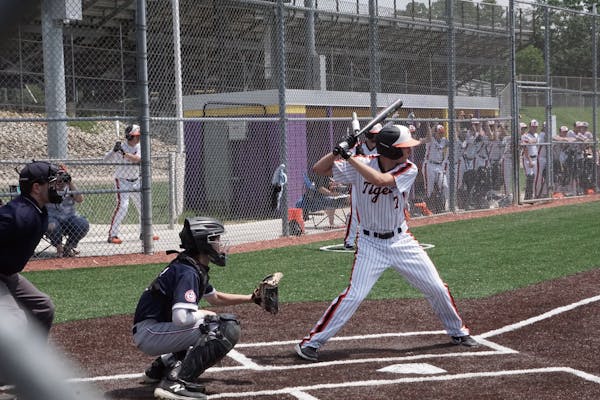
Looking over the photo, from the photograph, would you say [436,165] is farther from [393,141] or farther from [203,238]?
[203,238]

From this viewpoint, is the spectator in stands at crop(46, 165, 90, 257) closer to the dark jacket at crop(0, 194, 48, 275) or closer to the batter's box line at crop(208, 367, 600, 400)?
the dark jacket at crop(0, 194, 48, 275)

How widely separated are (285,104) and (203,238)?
9241 millimetres

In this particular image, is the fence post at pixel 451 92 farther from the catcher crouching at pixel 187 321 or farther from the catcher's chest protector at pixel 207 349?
the catcher's chest protector at pixel 207 349

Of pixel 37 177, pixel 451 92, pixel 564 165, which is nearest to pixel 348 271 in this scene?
pixel 37 177

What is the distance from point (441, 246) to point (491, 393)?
769 cm

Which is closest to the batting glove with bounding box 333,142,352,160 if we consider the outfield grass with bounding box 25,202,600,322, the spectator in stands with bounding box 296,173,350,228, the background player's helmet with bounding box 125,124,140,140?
the outfield grass with bounding box 25,202,600,322

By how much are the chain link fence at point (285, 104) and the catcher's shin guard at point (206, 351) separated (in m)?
6.58

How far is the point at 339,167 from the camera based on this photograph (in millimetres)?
6629

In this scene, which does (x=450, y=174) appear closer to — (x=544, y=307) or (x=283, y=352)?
(x=544, y=307)

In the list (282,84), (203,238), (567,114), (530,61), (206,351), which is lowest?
(206,351)

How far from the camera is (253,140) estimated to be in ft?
58.5

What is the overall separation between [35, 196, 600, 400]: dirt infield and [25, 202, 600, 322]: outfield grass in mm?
676

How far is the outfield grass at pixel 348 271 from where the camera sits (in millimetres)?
8883

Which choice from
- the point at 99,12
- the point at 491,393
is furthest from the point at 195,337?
the point at 99,12
